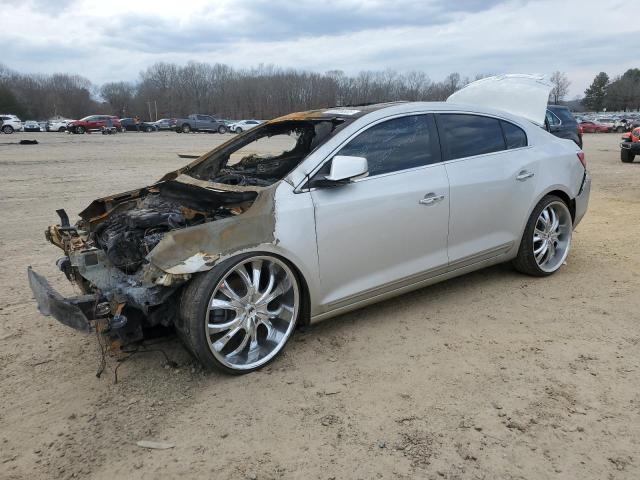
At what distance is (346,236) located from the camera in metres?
3.49

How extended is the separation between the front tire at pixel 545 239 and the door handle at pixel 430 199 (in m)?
1.21

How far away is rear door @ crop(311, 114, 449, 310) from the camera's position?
3.47 m

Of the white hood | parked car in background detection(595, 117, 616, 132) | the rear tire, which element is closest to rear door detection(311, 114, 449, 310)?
the white hood

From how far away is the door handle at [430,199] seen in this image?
381 cm

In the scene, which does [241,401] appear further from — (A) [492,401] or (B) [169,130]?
(B) [169,130]

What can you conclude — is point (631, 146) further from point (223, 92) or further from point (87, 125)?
point (223, 92)

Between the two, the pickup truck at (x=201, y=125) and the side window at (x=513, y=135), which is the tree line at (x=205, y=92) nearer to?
Result: the pickup truck at (x=201, y=125)

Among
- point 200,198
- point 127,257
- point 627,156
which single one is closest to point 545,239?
point 200,198

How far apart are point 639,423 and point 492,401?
0.72 meters

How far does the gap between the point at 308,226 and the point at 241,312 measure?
69 cm

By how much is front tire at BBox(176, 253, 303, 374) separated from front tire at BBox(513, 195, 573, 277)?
7.71ft

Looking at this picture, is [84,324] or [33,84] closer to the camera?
[84,324]

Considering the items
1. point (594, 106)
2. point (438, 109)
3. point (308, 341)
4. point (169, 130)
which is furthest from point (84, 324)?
point (594, 106)

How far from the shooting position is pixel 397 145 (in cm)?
385
